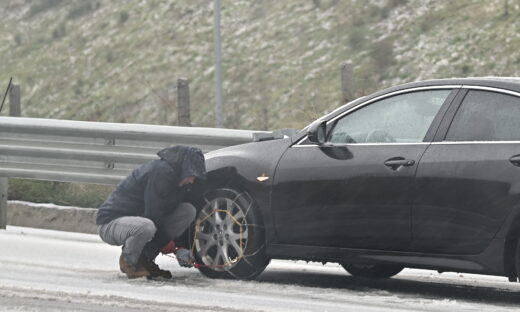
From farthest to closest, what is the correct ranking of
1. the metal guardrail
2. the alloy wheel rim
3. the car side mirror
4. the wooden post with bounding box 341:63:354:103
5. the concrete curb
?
the wooden post with bounding box 341:63:354:103, the concrete curb, the metal guardrail, the alloy wheel rim, the car side mirror

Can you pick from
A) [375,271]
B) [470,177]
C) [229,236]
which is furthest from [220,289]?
[470,177]

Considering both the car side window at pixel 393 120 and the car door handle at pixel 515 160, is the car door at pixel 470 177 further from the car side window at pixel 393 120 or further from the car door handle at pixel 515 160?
the car side window at pixel 393 120

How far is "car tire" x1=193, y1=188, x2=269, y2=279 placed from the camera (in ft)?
32.4

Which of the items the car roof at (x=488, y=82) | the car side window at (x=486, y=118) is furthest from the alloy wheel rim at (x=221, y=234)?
the car side window at (x=486, y=118)

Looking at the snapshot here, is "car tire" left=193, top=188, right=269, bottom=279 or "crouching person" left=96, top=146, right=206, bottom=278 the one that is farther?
"car tire" left=193, top=188, right=269, bottom=279

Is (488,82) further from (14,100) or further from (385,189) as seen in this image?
(14,100)

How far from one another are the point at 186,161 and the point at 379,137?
1353 mm

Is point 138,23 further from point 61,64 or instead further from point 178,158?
point 178,158

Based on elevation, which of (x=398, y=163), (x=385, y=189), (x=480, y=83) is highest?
(x=480, y=83)

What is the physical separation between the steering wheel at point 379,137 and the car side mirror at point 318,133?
1.15 feet

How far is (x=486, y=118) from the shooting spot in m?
8.91

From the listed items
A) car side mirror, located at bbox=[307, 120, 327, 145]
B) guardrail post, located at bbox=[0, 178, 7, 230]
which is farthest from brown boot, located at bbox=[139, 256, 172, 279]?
guardrail post, located at bbox=[0, 178, 7, 230]

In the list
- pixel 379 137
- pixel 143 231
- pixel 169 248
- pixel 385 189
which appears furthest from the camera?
pixel 169 248

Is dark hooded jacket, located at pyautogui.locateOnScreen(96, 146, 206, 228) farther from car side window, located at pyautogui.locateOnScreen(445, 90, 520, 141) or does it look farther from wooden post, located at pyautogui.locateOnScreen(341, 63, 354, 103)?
wooden post, located at pyautogui.locateOnScreen(341, 63, 354, 103)
